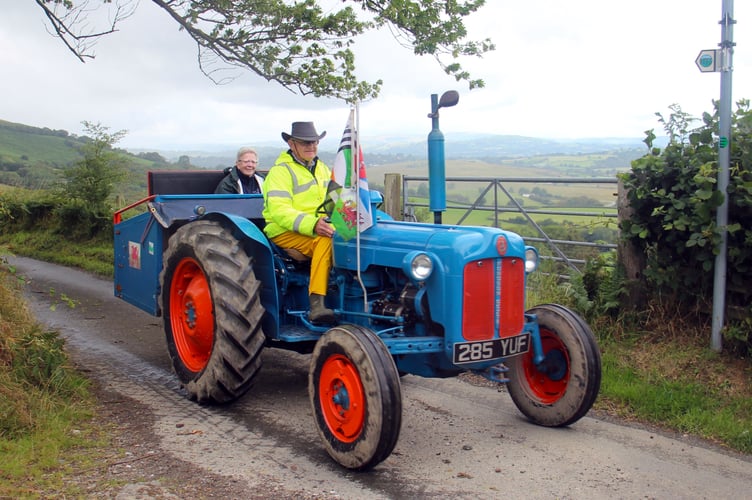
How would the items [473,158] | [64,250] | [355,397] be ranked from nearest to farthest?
[355,397]
[473,158]
[64,250]

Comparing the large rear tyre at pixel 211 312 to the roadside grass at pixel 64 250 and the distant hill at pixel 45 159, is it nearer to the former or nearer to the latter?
the roadside grass at pixel 64 250

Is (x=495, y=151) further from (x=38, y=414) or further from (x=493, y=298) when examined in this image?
(x=38, y=414)

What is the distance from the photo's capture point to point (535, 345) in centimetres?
476

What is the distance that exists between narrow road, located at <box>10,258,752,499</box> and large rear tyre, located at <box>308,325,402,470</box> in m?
0.17

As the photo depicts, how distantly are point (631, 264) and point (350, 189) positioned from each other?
3.01m

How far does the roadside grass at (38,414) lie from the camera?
3.84m

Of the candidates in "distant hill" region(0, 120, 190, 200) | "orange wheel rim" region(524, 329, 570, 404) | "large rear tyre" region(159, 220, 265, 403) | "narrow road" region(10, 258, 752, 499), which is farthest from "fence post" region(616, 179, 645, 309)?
"distant hill" region(0, 120, 190, 200)

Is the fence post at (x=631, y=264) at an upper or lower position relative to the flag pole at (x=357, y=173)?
lower

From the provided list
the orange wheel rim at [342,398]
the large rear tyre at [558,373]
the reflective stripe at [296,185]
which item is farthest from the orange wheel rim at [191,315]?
the large rear tyre at [558,373]

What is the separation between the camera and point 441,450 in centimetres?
445

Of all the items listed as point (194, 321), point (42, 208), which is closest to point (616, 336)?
point (194, 321)

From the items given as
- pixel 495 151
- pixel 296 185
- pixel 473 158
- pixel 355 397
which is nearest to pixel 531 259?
pixel 355 397

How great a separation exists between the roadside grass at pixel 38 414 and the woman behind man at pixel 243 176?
230 cm

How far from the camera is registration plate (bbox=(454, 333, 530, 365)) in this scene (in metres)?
4.25
